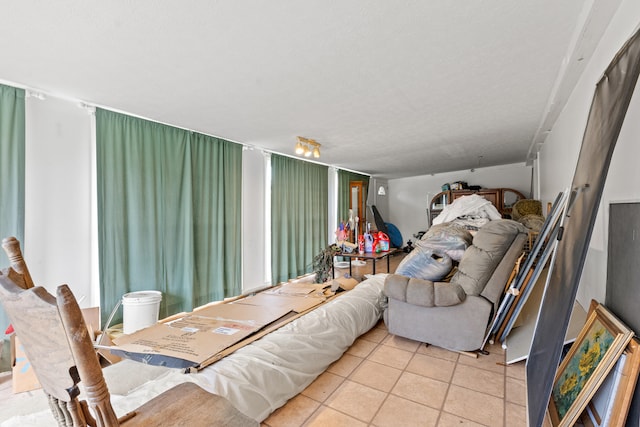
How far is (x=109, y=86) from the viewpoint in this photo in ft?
6.99

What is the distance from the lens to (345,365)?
7.00 feet

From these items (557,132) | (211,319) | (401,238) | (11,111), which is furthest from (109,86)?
(401,238)

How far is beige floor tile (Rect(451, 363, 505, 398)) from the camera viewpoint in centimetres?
183

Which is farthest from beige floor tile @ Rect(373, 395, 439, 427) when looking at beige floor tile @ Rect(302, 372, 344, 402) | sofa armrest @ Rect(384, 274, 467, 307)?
sofa armrest @ Rect(384, 274, 467, 307)

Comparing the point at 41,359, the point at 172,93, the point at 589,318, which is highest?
the point at 172,93

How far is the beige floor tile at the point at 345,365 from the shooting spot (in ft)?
6.71

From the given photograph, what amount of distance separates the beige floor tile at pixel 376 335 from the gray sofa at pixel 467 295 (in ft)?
1.03

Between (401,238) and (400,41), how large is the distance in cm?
680

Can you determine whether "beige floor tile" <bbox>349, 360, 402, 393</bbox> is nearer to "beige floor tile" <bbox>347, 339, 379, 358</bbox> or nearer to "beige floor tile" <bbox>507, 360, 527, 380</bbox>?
"beige floor tile" <bbox>347, 339, 379, 358</bbox>

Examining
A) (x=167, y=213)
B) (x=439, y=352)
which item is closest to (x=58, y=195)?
(x=167, y=213)

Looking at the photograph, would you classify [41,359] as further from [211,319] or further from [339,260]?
[339,260]

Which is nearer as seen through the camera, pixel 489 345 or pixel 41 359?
pixel 41 359

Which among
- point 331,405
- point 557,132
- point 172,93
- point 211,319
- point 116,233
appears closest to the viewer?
point 331,405

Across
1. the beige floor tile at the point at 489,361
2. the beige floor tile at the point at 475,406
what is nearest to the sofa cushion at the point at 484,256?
the beige floor tile at the point at 489,361
